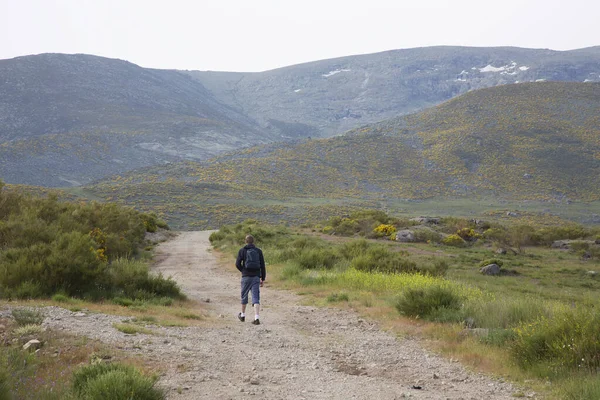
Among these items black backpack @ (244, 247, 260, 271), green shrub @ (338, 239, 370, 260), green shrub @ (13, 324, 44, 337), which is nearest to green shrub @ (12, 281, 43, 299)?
green shrub @ (13, 324, 44, 337)

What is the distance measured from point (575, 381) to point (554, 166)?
82.4m

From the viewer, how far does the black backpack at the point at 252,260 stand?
11.2 metres

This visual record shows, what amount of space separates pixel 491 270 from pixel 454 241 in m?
11.3

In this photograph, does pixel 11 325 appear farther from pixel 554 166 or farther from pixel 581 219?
pixel 554 166

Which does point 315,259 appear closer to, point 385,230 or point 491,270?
point 491,270

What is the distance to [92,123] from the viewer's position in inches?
4970

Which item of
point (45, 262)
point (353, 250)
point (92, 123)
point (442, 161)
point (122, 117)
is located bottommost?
point (442, 161)

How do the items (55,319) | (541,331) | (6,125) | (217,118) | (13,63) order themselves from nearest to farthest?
(541,331), (55,319), (6,125), (13,63), (217,118)

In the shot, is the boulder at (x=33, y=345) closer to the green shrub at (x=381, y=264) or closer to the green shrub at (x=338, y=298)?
the green shrub at (x=338, y=298)

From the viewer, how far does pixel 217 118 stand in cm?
16550

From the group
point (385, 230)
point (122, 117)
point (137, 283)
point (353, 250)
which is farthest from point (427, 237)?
point (122, 117)

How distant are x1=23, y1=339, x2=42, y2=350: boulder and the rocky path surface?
1063 millimetres

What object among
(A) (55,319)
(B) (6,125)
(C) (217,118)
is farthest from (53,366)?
(C) (217,118)

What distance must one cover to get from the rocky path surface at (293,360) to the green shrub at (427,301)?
914mm
